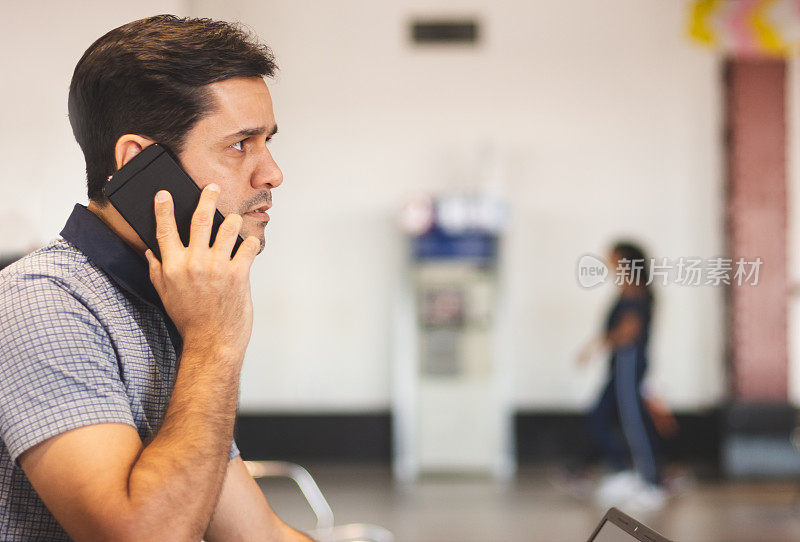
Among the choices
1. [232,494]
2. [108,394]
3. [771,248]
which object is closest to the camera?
[108,394]

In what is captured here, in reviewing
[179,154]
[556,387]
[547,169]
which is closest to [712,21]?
[547,169]

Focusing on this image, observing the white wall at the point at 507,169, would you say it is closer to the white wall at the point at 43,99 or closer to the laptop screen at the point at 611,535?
the white wall at the point at 43,99

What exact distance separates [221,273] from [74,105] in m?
0.34

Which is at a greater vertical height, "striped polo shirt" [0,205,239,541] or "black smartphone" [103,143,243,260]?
"black smartphone" [103,143,243,260]

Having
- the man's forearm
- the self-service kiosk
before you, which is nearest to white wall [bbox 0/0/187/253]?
the man's forearm

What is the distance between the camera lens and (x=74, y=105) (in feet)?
3.46

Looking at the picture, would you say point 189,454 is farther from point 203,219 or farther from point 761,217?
point 761,217

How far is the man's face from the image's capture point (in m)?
1.03

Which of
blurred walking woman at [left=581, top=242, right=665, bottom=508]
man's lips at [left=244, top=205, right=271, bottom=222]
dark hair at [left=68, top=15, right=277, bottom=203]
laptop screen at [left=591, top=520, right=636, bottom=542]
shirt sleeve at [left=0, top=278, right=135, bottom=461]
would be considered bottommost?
blurred walking woman at [left=581, top=242, right=665, bottom=508]

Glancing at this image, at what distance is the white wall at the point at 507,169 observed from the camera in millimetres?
6371

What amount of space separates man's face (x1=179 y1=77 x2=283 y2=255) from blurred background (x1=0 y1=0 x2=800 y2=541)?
493 centimetres

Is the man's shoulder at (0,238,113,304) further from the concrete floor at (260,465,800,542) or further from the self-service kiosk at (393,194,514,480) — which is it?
the self-service kiosk at (393,194,514,480)

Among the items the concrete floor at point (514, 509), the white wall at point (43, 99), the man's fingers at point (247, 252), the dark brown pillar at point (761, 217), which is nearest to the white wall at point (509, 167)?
the dark brown pillar at point (761, 217)

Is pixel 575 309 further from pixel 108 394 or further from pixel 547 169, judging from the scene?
pixel 108 394
